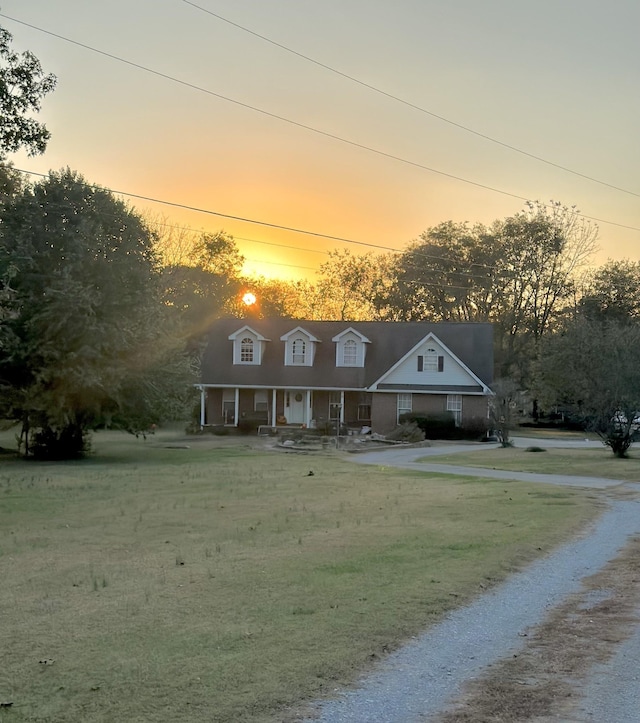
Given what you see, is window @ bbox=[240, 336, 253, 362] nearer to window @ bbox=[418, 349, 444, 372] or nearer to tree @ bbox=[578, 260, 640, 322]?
window @ bbox=[418, 349, 444, 372]

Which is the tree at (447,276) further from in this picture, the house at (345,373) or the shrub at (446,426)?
the shrub at (446,426)

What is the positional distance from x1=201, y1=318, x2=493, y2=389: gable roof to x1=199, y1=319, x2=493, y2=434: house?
0.19 ft

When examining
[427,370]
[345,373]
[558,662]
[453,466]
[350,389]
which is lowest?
[453,466]

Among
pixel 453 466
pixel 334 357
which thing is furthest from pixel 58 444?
pixel 334 357

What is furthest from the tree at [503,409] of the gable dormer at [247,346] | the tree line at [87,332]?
the gable dormer at [247,346]

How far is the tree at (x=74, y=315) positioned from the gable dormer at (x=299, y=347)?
17135 mm

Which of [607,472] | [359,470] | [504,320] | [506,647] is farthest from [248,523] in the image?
[504,320]

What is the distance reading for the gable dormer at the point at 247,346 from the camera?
50681 mm

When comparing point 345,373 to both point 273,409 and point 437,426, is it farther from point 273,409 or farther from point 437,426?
point 437,426

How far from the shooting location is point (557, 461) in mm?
30344

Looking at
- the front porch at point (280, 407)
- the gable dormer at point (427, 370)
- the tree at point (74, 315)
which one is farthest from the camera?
the front porch at point (280, 407)

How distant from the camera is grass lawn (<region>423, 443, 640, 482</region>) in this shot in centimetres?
2598

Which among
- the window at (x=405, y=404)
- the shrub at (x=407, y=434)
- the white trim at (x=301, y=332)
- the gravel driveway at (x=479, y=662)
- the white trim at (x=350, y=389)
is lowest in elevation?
the gravel driveway at (x=479, y=662)

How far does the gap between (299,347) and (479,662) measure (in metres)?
44.0
